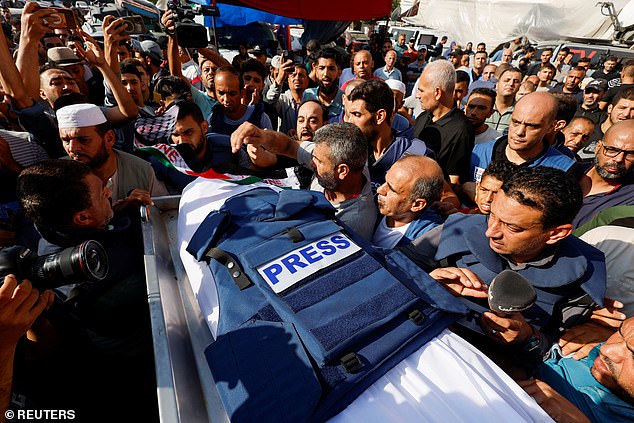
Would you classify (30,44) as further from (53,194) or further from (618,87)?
(618,87)

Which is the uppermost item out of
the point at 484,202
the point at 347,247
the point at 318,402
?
the point at 347,247

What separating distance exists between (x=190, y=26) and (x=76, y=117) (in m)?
2.11

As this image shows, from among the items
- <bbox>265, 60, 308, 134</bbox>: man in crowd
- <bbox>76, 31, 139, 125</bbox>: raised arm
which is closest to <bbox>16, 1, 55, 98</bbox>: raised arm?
<bbox>76, 31, 139, 125</bbox>: raised arm

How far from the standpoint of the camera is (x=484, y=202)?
231 cm

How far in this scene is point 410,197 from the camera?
1.94 meters

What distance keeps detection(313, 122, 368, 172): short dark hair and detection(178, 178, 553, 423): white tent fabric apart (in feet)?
3.46

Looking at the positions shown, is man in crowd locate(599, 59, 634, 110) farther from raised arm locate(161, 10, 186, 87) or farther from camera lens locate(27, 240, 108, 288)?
camera lens locate(27, 240, 108, 288)

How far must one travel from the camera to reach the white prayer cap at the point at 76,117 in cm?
210

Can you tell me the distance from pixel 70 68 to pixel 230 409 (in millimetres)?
4262

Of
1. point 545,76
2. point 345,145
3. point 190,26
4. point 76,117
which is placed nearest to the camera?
point 345,145

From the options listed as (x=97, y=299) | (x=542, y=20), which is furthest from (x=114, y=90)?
(x=542, y=20)

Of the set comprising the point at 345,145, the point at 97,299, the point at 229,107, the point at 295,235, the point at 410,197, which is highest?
the point at 345,145

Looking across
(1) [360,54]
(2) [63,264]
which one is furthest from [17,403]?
(1) [360,54]

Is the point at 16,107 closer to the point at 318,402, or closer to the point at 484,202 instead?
the point at 318,402
